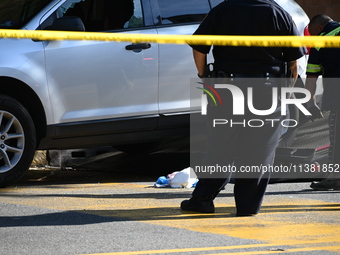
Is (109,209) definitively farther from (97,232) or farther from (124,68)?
(124,68)

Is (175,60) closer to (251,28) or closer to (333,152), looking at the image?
(333,152)

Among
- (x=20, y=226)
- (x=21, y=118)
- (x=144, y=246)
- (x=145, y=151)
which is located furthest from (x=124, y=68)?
(x=144, y=246)

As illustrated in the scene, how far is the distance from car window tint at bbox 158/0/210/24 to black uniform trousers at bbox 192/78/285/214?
253 cm

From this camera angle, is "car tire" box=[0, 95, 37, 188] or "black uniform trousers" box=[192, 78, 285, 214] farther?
"car tire" box=[0, 95, 37, 188]

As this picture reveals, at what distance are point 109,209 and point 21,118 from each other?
1.75 metres

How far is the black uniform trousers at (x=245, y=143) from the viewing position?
6836 millimetres

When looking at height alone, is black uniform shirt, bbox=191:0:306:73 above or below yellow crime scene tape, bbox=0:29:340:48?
below

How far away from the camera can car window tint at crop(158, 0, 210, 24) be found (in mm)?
9297

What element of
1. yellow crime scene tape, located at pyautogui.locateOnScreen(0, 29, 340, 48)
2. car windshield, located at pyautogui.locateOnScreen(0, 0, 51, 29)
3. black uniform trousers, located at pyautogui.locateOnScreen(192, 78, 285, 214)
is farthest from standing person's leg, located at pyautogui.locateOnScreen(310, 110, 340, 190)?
yellow crime scene tape, located at pyautogui.locateOnScreen(0, 29, 340, 48)

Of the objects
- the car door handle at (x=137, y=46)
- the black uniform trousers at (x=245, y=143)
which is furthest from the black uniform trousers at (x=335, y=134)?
the car door handle at (x=137, y=46)

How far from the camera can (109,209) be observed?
7.25m

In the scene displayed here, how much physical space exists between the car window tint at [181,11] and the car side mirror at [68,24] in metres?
1.09

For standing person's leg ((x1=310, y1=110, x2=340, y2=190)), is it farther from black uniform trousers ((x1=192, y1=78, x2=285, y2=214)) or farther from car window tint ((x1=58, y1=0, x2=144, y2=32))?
car window tint ((x1=58, y1=0, x2=144, y2=32))

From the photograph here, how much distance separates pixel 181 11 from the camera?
936cm
